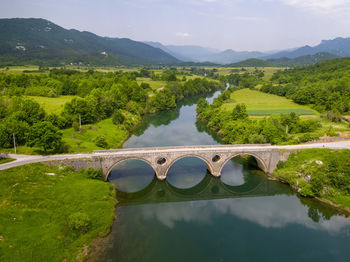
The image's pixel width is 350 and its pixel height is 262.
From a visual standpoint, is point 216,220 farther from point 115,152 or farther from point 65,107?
point 65,107

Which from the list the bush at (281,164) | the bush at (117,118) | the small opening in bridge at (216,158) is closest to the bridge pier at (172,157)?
the small opening in bridge at (216,158)

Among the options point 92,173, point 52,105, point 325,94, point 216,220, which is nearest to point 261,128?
point 216,220

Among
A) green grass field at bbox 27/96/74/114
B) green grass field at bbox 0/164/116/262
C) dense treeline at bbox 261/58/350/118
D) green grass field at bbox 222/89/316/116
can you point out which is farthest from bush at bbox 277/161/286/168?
green grass field at bbox 27/96/74/114

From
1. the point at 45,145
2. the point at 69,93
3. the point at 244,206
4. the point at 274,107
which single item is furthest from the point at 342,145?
the point at 69,93

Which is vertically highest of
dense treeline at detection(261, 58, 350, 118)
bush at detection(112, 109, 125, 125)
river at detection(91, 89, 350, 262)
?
dense treeline at detection(261, 58, 350, 118)

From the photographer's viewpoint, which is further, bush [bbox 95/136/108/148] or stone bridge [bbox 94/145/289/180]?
bush [bbox 95/136/108/148]

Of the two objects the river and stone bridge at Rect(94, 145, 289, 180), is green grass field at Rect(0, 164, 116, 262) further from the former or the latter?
stone bridge at Rect(94, 145, 289, 180)

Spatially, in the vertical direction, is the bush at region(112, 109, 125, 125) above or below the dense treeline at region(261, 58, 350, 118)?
below
